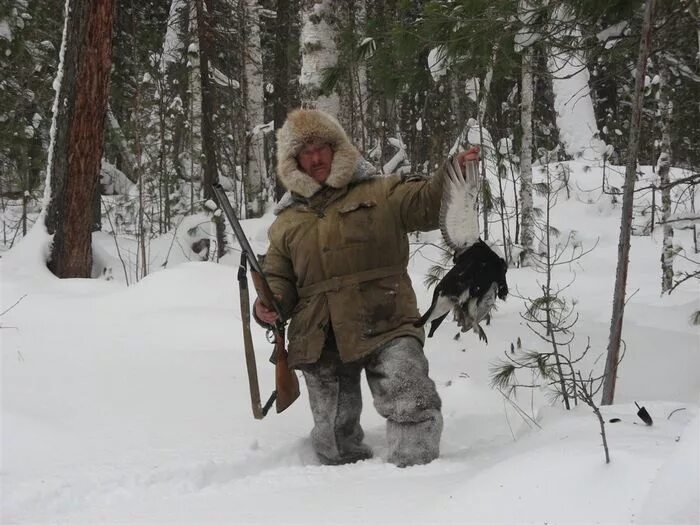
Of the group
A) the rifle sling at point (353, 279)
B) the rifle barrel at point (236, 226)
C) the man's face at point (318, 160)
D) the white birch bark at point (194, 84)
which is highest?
the white birch bark at point (194, 84)

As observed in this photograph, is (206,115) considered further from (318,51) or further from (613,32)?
(613,32)

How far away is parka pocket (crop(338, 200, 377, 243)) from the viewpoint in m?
3.20

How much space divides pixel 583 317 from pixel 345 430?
157 inches

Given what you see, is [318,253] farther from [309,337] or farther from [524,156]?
[524,156]

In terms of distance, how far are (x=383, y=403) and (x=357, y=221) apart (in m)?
0.89

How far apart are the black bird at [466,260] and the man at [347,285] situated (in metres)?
0.15

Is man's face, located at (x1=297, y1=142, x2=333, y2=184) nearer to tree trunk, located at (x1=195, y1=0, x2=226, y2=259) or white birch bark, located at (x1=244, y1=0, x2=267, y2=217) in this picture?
tree trunk, located at (x1=195, y1=0, x2=226, y2=259)

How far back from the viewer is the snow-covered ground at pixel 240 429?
204cm

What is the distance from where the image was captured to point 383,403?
3236 mm

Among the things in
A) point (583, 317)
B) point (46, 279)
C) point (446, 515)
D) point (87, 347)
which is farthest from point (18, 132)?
point (446, 515)

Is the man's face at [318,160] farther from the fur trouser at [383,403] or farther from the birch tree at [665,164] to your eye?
the birch tree at [665,164]

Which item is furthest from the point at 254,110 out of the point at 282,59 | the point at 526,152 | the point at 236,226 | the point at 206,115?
the point at 236,226

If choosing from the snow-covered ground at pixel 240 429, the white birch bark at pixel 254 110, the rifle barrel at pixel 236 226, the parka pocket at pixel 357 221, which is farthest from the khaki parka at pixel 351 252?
the white birch bark at pixel 254 110

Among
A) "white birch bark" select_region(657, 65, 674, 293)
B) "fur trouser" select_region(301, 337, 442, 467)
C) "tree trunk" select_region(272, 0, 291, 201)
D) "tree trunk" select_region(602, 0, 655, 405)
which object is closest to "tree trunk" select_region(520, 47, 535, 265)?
"white birch bark" select_region(657, 65, 674, 293)
